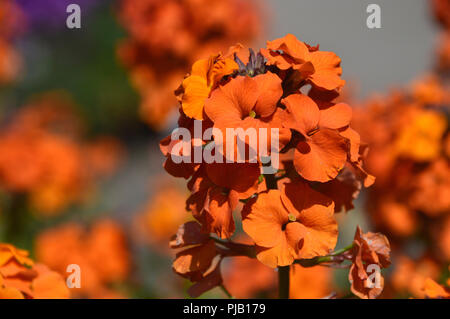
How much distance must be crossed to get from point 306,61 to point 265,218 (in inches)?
11.7

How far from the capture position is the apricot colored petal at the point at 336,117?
3.54 feet

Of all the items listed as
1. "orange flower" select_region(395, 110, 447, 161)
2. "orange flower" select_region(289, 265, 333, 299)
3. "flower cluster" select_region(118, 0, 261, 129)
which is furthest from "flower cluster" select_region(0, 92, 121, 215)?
"orange flower" select_region(395, 110, 447, 161)

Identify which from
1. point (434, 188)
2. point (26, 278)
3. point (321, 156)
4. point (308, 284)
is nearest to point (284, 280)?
point (321, 156)

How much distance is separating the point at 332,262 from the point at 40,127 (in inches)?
162

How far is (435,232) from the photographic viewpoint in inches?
82.9

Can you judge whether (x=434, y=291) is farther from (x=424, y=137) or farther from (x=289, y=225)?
(x=424, y=137)

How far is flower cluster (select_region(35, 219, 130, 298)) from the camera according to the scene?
2.50 metres

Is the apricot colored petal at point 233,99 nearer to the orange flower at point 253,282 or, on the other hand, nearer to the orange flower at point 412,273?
the orange flower at point 412,273

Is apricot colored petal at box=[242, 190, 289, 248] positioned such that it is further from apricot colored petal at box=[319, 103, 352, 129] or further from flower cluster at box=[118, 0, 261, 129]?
flower cluster at box=[118, 0, 261, 129]

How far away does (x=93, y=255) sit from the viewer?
258cm

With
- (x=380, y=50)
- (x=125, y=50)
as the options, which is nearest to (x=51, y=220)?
(x=125, y=50)

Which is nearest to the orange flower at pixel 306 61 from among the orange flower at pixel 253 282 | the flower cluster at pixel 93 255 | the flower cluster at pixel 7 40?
the orange flower at pixel 253 282

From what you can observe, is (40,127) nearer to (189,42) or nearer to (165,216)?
(165,216)

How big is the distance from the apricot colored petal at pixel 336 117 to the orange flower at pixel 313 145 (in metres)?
0.03
